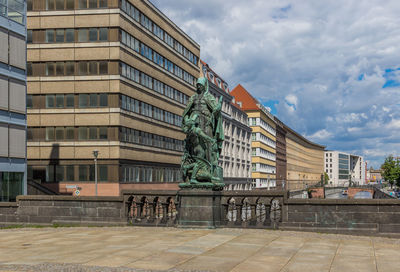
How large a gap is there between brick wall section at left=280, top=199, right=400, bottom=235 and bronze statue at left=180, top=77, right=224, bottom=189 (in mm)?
2816

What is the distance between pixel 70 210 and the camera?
19.4 meters

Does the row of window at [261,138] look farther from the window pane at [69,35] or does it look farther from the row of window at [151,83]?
the window pane at [69,35]

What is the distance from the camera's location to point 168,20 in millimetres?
65312

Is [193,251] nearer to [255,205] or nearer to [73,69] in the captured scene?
[255,205]

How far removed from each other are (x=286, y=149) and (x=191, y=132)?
156 m

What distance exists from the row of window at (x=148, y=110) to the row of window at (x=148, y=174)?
20.1 ft

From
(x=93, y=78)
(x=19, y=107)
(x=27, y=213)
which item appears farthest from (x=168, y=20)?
(x=27, y=213)

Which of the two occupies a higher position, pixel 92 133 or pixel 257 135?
pixel 257 135

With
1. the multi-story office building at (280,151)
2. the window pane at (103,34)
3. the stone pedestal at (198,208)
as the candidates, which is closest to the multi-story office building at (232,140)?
the window pane at (103,34)

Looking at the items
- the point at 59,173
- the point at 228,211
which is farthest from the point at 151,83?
the point at 228,211

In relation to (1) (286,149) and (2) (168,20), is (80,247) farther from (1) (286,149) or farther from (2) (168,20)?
(1) (286,149)

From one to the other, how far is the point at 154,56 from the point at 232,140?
134 ft

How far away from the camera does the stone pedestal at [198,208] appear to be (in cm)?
1730

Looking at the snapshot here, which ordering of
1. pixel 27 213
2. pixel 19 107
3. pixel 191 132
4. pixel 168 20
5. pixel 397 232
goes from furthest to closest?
1. pixel 168 20
2. pixel 19 107
3. pixel 27 213
4. pixel 191 132
5. pixel 397 232
